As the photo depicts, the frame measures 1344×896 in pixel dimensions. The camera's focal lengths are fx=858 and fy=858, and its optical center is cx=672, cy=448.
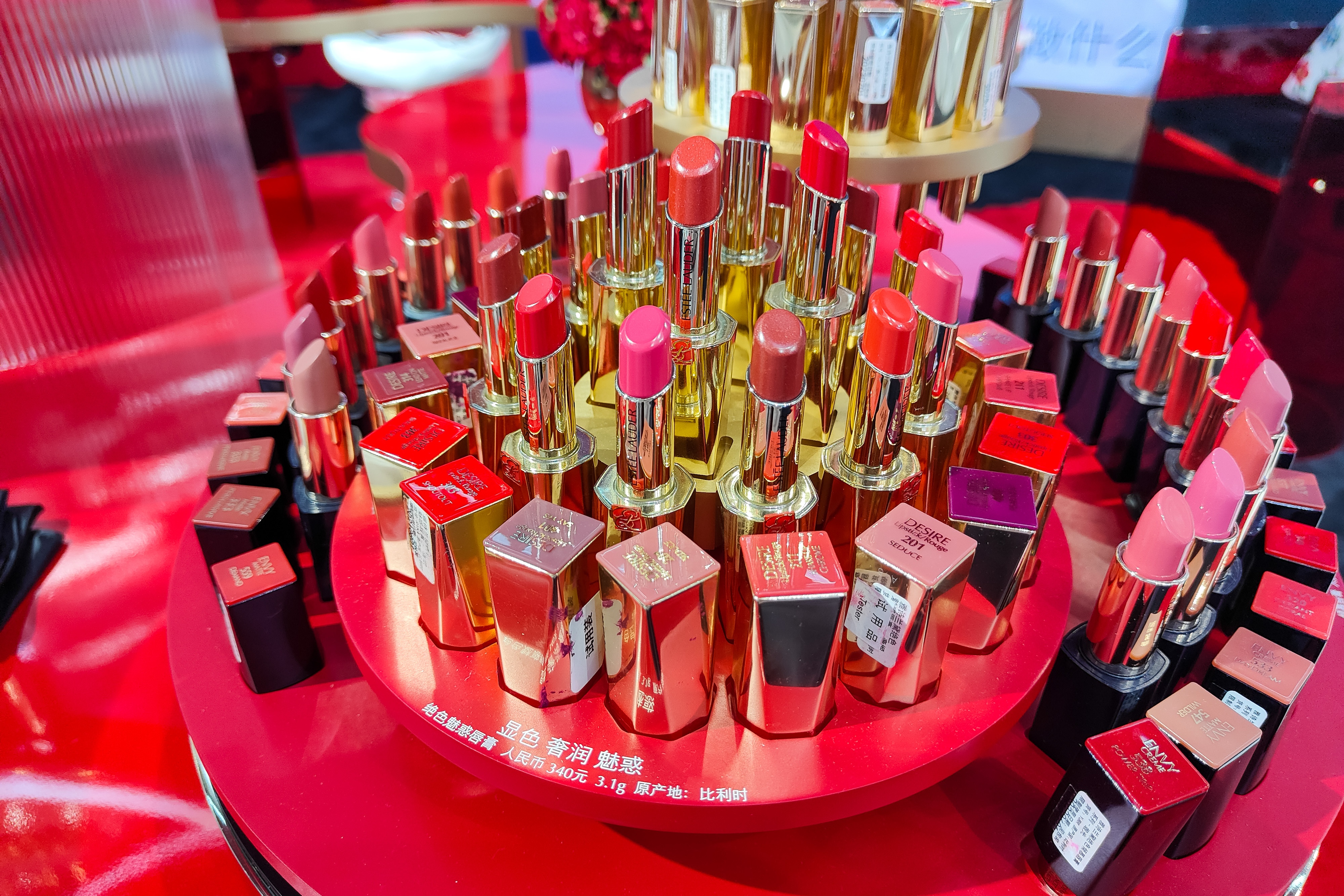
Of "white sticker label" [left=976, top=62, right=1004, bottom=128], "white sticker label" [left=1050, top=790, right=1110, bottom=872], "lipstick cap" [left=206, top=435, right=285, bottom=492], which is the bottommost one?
"white sticker label" [left=1050, top=790, right=1110, bottom=872]

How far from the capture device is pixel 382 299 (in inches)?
51.7

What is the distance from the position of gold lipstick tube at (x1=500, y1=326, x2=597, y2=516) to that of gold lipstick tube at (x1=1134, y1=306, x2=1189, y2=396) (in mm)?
782

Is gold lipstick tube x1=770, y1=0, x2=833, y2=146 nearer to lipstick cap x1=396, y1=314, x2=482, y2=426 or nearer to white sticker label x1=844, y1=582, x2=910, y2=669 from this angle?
lipstick cap x1=396, y1=314, x2=482, y2=426

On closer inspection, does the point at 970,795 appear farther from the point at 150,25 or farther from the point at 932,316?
the point at 150,25

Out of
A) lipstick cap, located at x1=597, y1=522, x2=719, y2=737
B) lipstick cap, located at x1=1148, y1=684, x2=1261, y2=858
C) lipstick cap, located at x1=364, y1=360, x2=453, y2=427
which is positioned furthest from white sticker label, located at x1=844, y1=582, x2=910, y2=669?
lipstick cap, located at x1=364, y1=360, x2=453, y2=427

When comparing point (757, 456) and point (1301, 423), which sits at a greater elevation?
point (757, 456)

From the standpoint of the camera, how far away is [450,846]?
84 centimetres

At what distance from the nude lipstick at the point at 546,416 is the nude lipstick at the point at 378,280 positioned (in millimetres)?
529

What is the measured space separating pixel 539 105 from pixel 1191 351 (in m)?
2.24

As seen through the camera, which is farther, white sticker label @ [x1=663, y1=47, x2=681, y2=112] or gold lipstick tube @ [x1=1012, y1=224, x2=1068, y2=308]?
gold lipstick tube @ [x1=1012, y1=224, x2=1068, y2=308]

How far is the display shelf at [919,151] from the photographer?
1.08m

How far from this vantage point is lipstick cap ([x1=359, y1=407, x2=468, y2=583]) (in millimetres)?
865

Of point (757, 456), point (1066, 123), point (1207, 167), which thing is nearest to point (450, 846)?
point (757, 456)

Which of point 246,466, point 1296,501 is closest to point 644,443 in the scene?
point 246,466
